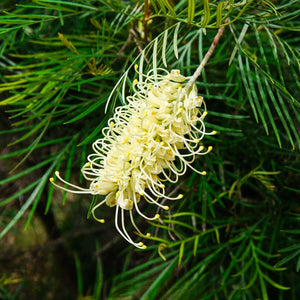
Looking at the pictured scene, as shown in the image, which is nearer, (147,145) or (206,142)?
(147,145)

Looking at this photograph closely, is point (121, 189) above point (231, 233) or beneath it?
above

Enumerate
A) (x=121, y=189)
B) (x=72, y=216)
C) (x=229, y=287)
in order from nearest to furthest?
(x=121, y=189) < (x=229, y=287) < (x=72, y=216)

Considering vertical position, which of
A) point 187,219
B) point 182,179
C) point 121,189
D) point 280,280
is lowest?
point 280,280

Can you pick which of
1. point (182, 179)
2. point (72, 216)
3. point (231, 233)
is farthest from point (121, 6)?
point (72, 216)

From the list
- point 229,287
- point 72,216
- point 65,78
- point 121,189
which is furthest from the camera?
point 72,216

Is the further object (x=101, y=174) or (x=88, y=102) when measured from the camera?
(x=88, y=102)

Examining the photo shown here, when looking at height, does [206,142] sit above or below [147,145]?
below

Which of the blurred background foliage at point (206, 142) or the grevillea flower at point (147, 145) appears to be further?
the blurred background foliage at point (206, 142)

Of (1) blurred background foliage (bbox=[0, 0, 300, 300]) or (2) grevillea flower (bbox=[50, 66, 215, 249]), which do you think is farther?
(1) blurred background foliage (bbox=[0, 0, 300, 300])

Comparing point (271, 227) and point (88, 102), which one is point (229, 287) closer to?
point (271, 227)

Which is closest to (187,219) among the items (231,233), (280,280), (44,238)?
(231,233)

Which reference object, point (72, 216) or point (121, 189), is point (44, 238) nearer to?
point (72, 216)
